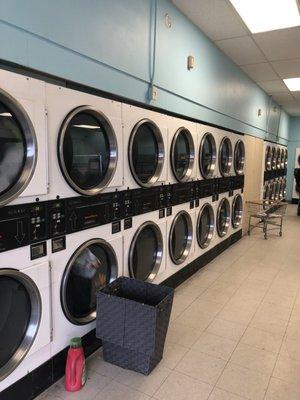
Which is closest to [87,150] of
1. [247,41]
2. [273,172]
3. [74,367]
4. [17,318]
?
[17,318]

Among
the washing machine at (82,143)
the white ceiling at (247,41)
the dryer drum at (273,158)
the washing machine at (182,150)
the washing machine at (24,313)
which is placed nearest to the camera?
the washing machine at (24,313)

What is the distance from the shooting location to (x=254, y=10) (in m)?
Answer: 3.45

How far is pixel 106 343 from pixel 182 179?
186 centimetres

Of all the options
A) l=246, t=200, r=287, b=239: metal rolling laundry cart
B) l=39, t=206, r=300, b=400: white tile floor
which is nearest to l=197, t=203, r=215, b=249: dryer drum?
l=39, t=206, r=300, b=400: white tile floor

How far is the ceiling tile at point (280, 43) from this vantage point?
401 centimetres

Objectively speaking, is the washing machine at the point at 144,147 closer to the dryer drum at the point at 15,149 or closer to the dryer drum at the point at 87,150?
the dryer drum at the point at 87,150

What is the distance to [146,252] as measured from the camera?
305cm

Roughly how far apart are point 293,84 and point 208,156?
3.66 m

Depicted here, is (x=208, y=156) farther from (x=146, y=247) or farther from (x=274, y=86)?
(x=274, y=86)

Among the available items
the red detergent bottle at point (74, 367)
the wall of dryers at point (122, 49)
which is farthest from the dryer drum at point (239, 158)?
the red detergent bottle at point (74, 367)

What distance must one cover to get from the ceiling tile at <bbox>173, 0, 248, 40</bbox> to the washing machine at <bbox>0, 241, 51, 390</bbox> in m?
2.95

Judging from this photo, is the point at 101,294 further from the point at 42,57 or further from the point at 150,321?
the point at 42,57

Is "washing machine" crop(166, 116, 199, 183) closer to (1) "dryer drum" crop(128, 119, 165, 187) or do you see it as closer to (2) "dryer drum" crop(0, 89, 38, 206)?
(1) "dryer drum" crop(128, 119, 165, 187)

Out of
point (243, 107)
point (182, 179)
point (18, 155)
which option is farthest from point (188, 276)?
point (243, 107)
